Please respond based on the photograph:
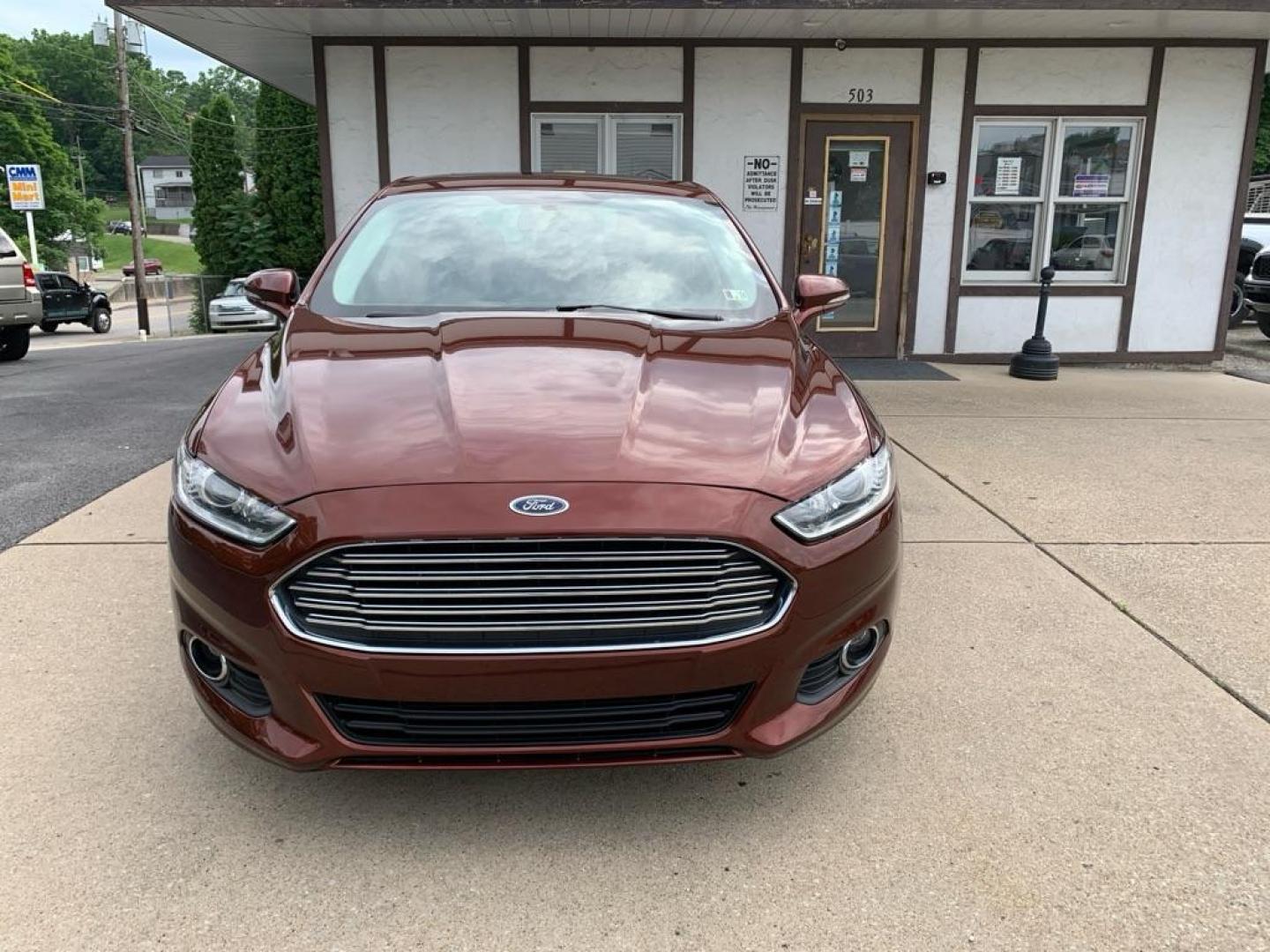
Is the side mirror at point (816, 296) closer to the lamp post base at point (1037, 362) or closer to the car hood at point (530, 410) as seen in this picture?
the car hood at point (530, 410)

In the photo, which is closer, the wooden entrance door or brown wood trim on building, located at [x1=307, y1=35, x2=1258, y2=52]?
brown wood trim on building, located at [x1=307, y1=35, x2=1258, y2=52]

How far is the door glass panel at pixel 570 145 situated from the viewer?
9844 millimetres

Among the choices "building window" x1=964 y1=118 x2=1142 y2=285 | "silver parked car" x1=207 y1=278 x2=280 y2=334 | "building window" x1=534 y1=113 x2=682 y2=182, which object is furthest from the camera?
"silver parked car" x1=207 y1=278 x2=280 y2=334

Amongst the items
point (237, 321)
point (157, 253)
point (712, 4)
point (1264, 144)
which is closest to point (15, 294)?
point (712, 4)

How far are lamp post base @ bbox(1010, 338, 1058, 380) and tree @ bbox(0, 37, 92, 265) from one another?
52.6 m

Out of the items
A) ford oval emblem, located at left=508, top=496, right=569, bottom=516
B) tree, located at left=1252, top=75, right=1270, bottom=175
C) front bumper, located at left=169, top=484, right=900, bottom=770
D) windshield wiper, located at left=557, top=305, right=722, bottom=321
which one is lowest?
front bumper, located at left=169, top=484, right=900, bottom=770

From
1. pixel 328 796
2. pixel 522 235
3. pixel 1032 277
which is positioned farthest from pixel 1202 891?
pixel 1032 277

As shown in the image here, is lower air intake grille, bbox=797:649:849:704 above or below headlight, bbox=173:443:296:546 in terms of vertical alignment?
below

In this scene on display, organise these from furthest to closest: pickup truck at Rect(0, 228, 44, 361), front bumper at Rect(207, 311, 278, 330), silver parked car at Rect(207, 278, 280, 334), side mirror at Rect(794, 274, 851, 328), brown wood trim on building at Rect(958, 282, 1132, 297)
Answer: front bumper at Rect(207, 311, 278, 330) → silver parked car at Rect(207, 278, 280, 334) → pickup truck at Rect(0, 228, 44, 361) → brown wood trim on building at Rect(958, 282, 1132, 297) → side mirror at Rect(794, 274, 851, 328)

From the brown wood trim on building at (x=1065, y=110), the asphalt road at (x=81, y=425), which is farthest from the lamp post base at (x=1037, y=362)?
the asphalt road at (x=81, y=425)

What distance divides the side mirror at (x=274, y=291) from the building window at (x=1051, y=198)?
26.6 feet

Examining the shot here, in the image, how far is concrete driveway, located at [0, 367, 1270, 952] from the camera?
2.16 meters

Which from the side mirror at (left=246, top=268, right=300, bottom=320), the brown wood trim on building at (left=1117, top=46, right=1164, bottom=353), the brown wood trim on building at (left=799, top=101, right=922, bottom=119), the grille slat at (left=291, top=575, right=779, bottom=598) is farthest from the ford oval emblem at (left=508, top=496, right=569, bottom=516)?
the brown wood trim on building at (left=1117, top=46, right=1164, bottom=353)

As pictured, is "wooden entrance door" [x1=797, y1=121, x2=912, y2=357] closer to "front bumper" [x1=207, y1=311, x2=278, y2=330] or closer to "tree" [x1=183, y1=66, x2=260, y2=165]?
"front bumper" [x1=207, y1=311, x2=278, y2=330]
